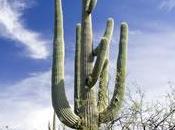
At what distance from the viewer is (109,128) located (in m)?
12.5

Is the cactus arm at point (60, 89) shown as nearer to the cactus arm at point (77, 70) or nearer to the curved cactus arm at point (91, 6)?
the cactus arm at point (77, 70)

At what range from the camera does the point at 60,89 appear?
11.9 m

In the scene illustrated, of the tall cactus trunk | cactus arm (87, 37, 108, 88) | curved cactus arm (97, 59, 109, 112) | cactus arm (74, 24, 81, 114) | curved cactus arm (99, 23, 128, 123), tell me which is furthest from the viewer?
curved cactus arm (97, 59, 109, 112)

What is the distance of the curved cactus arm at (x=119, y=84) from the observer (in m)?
12.1

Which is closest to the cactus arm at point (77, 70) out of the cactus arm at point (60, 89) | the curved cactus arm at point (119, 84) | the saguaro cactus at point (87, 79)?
the saguaro cactus at point (87, 79)

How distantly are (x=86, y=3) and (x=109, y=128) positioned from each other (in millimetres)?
3172

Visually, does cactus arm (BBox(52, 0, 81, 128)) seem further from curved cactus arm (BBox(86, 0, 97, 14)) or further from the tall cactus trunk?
curved cactus arm (BBox(86, 0, 97, 14))

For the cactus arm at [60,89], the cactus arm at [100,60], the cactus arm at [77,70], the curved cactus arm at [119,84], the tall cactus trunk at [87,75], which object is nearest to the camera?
the cactus arm at [100,60]

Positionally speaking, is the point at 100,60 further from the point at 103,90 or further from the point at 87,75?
the point at 103,90

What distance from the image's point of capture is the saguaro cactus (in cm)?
1180

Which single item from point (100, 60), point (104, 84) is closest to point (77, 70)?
point (104, 84)

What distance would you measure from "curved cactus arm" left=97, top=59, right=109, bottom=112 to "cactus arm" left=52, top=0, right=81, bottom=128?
3.11 ft

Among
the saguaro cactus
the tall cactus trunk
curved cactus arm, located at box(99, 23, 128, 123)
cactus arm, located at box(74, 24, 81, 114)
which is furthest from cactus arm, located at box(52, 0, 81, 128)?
curved cactus arm, located at box(99, 23, 128, 123)

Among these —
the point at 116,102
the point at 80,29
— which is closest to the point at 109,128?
the point at 116,102
